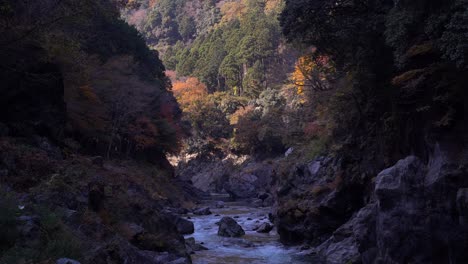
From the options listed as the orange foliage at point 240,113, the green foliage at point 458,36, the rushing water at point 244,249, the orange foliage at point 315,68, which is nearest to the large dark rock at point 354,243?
the rushing water at point 244,249

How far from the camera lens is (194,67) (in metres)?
77.2

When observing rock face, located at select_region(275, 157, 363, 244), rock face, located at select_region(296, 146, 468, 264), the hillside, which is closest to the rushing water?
rock face, located at select_region(275, 157, 363, 244)

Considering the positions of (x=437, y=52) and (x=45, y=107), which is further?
(x=45, y=107)

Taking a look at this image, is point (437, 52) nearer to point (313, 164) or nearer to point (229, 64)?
point (313, 164)

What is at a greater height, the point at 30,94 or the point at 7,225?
the point at 30,94

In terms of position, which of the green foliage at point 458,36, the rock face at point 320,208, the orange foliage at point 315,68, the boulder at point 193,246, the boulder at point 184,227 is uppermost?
the orange foliage at point 315,68

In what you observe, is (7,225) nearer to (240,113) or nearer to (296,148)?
(296,148)

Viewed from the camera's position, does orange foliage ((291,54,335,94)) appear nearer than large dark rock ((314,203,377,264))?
No

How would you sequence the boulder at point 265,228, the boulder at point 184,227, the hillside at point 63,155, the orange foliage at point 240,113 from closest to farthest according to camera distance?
1. the hillside at point 63,155
2. the boulder at point 184,227
3. the boulder at point 265,228
4. the orange foliage at point 240,113

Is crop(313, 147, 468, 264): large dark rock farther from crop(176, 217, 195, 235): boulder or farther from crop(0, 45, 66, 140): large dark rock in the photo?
crop(0, 45, 66, 140): large dark rock

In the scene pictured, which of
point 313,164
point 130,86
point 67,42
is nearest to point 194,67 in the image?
point 130,86

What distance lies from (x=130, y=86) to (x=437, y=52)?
22232 mm

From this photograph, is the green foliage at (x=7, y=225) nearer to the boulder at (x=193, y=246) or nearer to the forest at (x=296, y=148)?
the forest at (x=296, y=148)

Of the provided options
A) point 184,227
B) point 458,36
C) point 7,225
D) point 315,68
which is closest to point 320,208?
point 184,227
